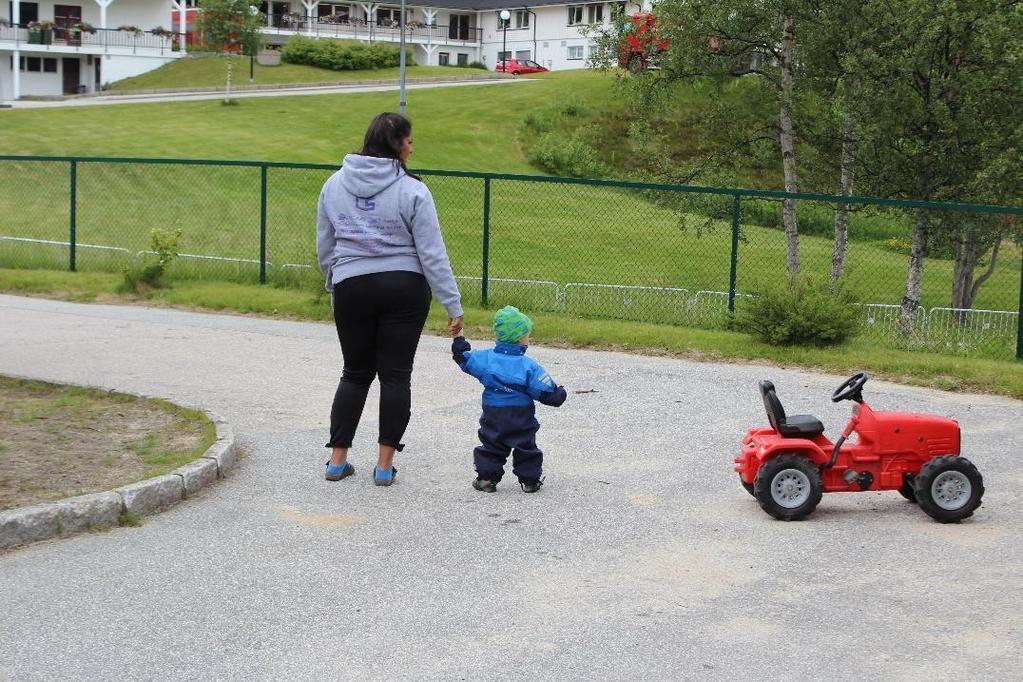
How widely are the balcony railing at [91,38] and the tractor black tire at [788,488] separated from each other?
6146 cm

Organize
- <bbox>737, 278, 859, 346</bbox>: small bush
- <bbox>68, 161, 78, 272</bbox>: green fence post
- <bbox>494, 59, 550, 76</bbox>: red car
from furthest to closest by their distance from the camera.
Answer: <bbox>494, 59, 550, 76</bbox>: red car < <bbox>68, 161, 78, 272</bbox>: green fence post < <bbox>737, 278, 859, 346</bbox>: small bush

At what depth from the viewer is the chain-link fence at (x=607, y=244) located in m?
15.1

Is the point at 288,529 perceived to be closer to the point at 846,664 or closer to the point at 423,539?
the point at 423,539

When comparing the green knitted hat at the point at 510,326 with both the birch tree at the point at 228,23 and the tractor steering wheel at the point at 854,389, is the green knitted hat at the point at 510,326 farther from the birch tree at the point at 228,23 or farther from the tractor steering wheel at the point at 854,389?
the birch tree at the point at 228,23

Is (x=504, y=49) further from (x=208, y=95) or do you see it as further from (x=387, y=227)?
(x=387, y=227)

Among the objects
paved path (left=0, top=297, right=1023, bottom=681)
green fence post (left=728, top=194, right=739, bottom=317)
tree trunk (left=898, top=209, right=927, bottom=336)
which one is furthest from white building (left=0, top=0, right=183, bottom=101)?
paved path (left=0, top=297, right=1023, bottom=681)

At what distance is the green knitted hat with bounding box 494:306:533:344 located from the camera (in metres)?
7.15

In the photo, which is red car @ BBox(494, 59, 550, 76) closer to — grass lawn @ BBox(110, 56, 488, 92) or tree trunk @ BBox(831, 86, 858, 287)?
grass lawn @ BBox(110, 56, 488, 92)

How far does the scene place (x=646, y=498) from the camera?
721cm

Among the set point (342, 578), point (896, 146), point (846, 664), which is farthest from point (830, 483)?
point (896, 146)

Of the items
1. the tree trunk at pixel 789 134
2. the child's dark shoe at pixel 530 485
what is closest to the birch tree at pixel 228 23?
the tree trunk at pixel 789 134

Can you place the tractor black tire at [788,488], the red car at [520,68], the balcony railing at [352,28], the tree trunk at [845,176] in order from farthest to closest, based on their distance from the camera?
the balcony railing at [352,28], the red car at [520,68], the tree trunk at [845,176], the tractor black tire at [788,488]

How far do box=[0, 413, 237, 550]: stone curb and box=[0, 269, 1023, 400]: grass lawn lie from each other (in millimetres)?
6319

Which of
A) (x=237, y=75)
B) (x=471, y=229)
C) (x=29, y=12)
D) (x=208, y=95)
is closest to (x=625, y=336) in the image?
(x=471, y=229)
